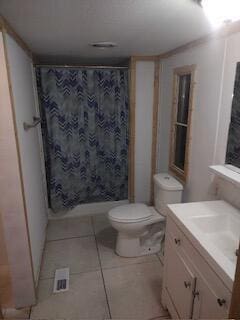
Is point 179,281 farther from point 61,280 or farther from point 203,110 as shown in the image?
point 203,110

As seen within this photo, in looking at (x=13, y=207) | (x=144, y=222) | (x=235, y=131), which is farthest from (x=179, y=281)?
(x=13, y=207)

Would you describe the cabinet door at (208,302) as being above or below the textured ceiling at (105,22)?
below

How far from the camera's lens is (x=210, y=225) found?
1508 mm

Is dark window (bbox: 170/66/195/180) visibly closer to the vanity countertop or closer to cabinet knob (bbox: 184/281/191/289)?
the vanity countertop

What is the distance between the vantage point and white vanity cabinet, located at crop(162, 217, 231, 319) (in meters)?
1.08

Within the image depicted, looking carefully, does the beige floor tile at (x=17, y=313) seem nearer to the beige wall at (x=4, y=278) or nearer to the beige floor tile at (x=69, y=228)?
the beige wall at (x=4, y=278)

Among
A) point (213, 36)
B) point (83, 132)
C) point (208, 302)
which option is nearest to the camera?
point (208, 302)

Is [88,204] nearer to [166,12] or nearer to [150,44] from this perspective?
[150,44]

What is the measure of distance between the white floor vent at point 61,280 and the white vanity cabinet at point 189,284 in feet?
2.77

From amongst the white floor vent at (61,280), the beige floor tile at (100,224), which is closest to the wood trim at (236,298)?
the white floor vent at (61,280)

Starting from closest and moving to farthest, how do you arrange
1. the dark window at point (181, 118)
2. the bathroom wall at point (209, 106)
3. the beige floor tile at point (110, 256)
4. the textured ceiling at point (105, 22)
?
the textured ceiling at point (105, 22)
the bathroom wall at point (209, 106)
the dark window at point (181, 118)
the beige floor tile at point (110, 256)

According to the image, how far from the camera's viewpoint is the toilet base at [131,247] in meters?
2.31

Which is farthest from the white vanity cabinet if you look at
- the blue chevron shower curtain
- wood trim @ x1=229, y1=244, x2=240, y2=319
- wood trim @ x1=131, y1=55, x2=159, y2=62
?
wood trim @ x1=131, y1=55, x2=159, y2=62

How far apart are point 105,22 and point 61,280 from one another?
6.77ft
